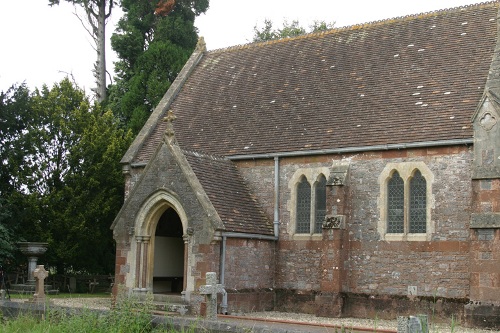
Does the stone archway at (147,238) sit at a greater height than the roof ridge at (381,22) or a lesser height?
lesser

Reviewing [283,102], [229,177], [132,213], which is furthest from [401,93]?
[132,213]

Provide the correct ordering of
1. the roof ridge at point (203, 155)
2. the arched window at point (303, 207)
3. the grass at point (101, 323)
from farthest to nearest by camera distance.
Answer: the arched window at point (303, 207) < the roof ridge at point (203, 155) < the grass at point (101, 323)

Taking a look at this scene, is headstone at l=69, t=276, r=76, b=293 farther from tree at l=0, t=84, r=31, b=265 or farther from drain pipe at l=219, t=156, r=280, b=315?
drain pipe at l=219, t=156, r=280, b=315

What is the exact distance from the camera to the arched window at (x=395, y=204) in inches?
829

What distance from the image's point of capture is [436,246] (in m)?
20.1

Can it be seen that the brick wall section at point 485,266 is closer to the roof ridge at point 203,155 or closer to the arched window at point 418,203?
the arched window at point 418,203

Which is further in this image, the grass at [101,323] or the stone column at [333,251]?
the stone column at [333,251]

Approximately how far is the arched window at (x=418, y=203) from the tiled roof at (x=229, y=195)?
4.85m

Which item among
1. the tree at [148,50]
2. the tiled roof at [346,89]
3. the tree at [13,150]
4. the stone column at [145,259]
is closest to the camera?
the tiled roof at [346,89]

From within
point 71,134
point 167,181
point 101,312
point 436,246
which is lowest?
point 101,312

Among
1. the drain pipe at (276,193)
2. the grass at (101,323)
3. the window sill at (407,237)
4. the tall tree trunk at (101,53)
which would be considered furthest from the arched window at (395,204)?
the tall tree trunk at (101,53)

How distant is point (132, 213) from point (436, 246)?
32.0ft

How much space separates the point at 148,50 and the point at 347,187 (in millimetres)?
19577

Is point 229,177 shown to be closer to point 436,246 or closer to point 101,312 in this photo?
point 436,246
